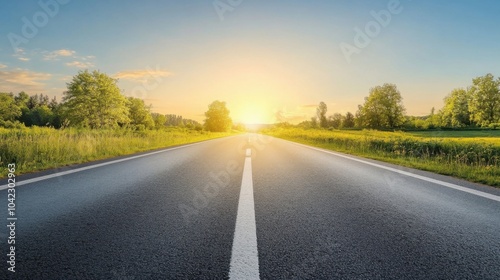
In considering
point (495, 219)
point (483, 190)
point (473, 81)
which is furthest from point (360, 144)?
point (473, 81)

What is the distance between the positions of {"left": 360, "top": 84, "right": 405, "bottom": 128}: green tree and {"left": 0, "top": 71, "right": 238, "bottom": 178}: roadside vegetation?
39998 mm

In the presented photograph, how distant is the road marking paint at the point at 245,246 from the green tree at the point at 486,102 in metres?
75.0

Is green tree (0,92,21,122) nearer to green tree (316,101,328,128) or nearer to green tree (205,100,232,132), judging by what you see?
green tree (205,100,232,132)

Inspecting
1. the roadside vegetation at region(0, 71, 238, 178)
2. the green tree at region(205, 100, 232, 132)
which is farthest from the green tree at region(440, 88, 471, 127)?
the green tree at region(205, 100, 232, 132)

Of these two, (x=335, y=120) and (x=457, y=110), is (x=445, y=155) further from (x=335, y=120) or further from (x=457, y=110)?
(x=335, y=120)

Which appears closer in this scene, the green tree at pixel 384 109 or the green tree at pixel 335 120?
the green tree at pixel 384 109

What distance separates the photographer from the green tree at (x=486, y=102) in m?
59.5

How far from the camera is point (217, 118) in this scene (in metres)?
98.1

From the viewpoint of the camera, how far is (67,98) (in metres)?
47.2

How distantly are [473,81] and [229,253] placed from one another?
286ft

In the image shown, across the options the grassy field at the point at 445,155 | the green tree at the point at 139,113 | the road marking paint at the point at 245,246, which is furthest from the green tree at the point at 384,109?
the road marking paint at the point at 245,246

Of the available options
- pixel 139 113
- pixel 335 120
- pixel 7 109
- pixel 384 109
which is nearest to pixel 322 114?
pixel 335 120

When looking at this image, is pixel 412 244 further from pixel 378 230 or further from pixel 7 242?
pixel 7 242

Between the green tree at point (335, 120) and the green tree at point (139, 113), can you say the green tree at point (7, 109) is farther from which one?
the green tree at point (335, 120)
